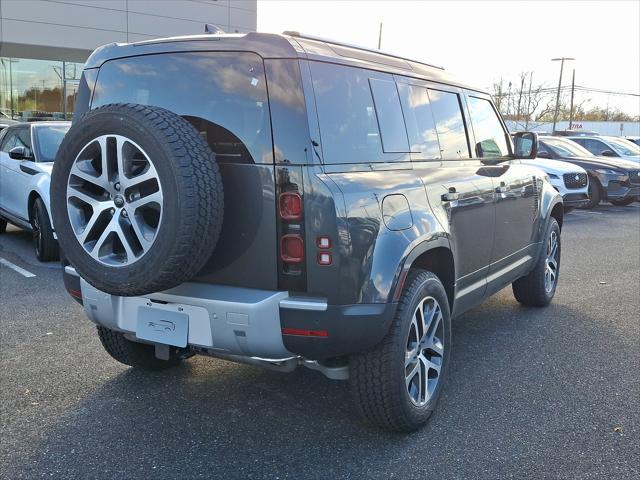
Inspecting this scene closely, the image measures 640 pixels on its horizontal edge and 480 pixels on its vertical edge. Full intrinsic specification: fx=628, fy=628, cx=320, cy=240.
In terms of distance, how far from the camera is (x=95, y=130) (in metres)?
2.83

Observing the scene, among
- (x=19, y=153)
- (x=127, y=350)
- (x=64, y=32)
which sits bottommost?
(x=127, y=350)

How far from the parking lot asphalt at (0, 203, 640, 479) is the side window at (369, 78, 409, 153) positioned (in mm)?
1546

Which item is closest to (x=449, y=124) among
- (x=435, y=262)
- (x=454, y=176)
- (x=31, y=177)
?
(x=454, y=176)

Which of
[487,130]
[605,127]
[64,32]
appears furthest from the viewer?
[605,127]

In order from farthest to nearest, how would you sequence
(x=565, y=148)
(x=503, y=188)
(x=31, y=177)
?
(x=565, y=148)
(x=31, y=177)
(x=503, y=188)

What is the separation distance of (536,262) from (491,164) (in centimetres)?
130

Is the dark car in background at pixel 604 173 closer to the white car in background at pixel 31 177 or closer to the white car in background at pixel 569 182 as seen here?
the white car in background at pixel 569 182

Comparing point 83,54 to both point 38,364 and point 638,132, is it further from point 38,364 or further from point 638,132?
point 638,132

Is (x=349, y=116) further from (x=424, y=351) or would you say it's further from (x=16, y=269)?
(x=16, y=269)

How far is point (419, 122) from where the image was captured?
375 centimetres

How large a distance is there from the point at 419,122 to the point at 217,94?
130 centimetres

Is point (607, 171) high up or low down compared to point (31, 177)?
up

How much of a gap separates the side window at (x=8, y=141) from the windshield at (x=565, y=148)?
11.2 metres

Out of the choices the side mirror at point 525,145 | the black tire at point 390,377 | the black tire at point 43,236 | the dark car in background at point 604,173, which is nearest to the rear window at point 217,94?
the black tire at point 390,377
